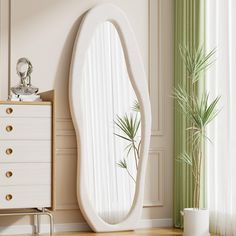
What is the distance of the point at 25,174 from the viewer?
3982 millimetres

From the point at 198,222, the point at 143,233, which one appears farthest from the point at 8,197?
the point at 198,222

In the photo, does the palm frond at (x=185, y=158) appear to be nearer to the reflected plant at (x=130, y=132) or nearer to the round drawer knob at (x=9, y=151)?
the reflected plant at (x=130, y=132)

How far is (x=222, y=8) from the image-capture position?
436cm

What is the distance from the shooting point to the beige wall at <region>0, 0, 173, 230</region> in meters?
4.47

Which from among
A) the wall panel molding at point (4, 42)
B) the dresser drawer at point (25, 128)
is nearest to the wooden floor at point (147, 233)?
the dresser drawer at point (25, 128)

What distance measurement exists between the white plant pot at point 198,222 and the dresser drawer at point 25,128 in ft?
3.80

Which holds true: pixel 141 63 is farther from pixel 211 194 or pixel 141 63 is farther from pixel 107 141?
pixel 211 194

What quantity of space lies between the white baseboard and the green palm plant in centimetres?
47

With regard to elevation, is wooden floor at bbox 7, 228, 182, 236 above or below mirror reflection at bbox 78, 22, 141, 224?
below

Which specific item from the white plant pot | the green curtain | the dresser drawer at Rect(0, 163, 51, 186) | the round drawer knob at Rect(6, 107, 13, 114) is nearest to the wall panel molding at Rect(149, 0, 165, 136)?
the green curtain

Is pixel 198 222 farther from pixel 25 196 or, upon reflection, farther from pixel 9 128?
pixel 9 128

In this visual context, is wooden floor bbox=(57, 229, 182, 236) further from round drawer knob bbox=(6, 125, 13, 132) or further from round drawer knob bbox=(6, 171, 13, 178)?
round drawer knob bbox=(6, 125, 13, 132)

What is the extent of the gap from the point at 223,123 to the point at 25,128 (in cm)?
140

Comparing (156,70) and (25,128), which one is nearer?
(25,128)
